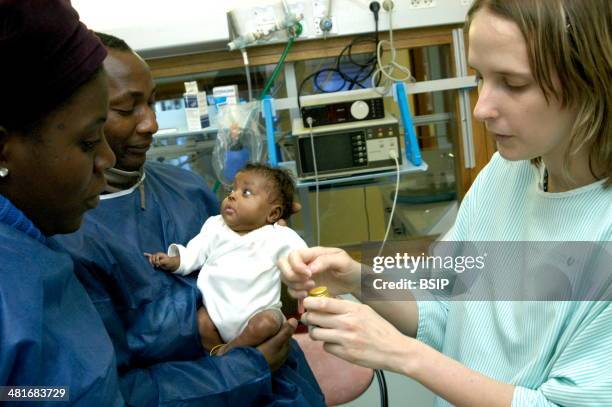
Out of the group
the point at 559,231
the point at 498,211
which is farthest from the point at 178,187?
the point at 559,231

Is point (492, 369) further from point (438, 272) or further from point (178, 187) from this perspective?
point (178, 187)

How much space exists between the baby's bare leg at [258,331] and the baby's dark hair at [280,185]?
16.6 inches

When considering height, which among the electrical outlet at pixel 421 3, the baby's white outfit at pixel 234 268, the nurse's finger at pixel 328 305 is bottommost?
the baby's white outfit at pixel 234 268

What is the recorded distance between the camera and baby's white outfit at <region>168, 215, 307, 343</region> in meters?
1.43

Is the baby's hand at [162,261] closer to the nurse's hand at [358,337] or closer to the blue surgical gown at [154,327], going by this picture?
the blue surgical gown at [154,327]

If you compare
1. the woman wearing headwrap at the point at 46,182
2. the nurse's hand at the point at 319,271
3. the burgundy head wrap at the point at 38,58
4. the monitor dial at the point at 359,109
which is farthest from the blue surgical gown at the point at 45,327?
the monitor dial at the point at 359,109

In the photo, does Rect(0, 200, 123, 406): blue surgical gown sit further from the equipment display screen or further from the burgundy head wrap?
the equipment display screen

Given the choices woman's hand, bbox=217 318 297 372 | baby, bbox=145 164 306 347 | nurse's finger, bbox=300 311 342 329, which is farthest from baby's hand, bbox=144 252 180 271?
nurse's finger, bbox=300 311 342 329

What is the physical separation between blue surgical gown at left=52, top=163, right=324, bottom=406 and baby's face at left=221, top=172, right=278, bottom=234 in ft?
0.64

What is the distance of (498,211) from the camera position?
48.7 inches

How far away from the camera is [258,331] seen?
134 cm

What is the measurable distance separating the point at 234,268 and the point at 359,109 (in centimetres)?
126

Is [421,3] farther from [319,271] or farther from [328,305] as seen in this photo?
[328,305]

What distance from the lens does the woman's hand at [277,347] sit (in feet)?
4.25
